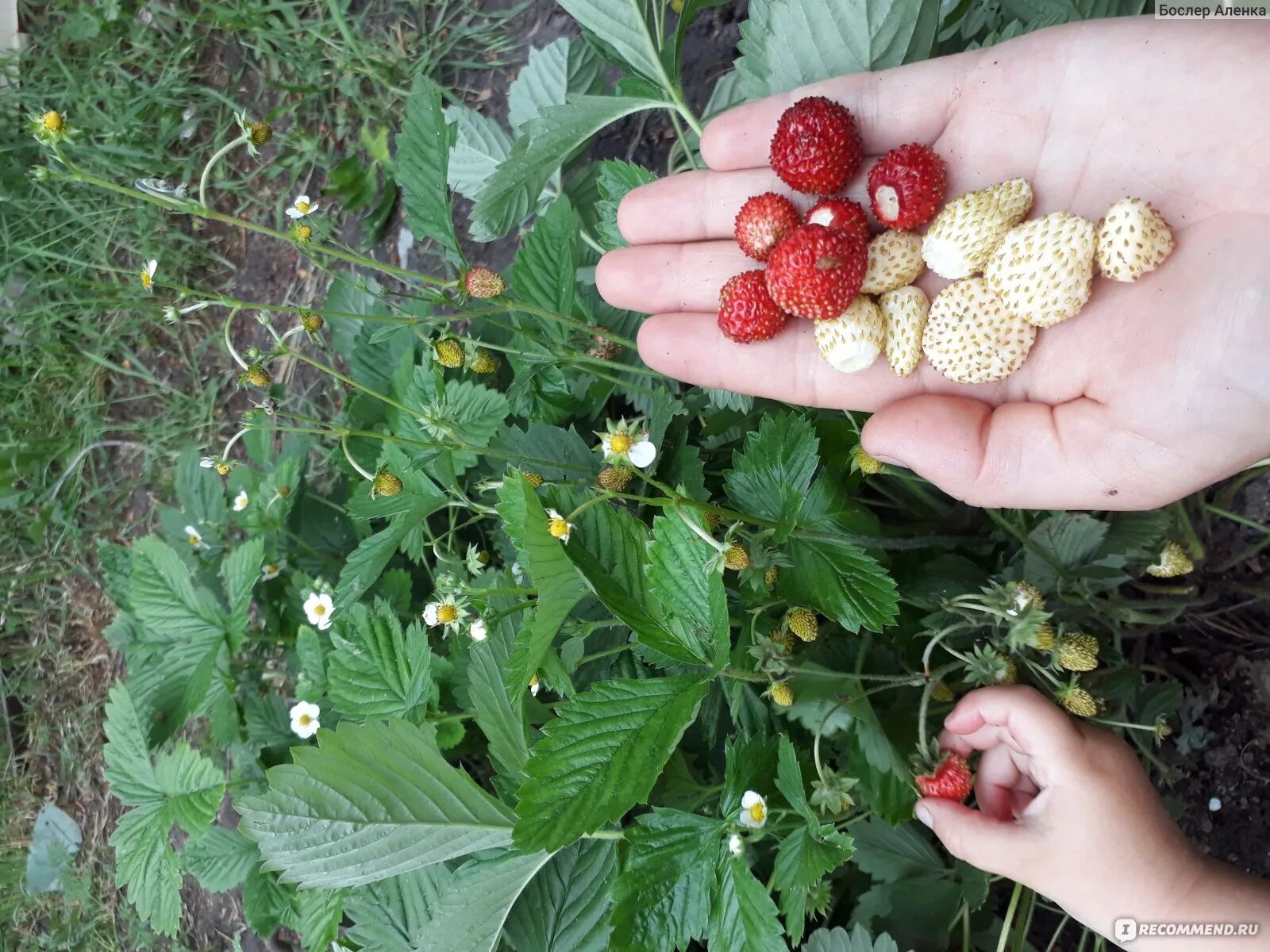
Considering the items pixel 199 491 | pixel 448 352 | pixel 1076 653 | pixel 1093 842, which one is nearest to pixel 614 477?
pixel 448 352

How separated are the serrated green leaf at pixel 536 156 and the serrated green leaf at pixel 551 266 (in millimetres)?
50

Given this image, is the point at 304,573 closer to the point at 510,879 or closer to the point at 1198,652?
the point at 510,879

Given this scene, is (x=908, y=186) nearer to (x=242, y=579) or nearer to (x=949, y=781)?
(x=949, y=781)

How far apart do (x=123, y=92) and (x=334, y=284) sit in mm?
1783

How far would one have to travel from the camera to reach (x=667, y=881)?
1.30m

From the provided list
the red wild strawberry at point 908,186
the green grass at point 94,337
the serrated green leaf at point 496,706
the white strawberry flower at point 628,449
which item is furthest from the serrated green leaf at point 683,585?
the green grass at point 94,337

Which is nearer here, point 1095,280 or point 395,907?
point 1095,280

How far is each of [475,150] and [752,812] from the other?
1574 millimetres

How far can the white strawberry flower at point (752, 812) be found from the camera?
1279 millimetres

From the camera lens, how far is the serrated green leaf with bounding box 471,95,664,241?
153 centimetres

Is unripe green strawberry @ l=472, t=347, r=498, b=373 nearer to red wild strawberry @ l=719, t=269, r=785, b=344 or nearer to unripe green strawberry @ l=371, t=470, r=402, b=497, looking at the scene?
unripe green strawberry @ l=371, t=470, r=402, b=497

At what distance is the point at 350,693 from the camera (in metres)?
1.61

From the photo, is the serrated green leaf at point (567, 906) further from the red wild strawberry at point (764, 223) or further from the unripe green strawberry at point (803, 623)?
the red wild strawberry at point (764, 223)

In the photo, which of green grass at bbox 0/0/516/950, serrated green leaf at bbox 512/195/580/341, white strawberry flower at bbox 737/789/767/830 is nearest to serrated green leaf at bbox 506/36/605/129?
serrated green leaf at bbox 512/195/580/341
